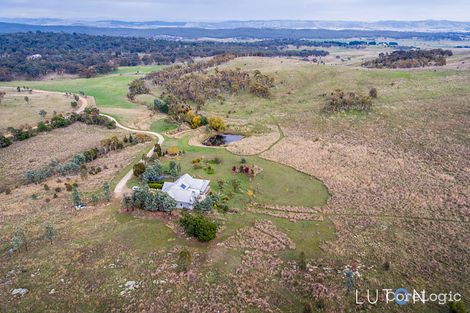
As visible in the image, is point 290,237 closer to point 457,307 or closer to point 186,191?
point 186,191

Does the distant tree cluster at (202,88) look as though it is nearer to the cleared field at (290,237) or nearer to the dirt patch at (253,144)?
the dirt patch at (253,144)

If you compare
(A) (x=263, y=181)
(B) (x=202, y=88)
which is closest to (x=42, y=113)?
(B) (x=202, y=88)

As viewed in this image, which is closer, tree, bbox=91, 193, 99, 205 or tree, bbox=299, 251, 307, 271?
tree, bbox=299, 251, 307, 271

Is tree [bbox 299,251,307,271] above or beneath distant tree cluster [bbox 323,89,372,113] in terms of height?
beneath

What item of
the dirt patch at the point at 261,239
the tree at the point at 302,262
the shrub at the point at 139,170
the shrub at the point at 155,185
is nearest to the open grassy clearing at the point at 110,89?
the shrub at the point at 139,170

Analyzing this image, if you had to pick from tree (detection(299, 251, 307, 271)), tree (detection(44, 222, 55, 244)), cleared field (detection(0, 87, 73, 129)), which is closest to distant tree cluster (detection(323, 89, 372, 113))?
tree (detection(299, 251, 307, 271))

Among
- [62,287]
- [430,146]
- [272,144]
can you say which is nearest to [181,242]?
[62,287]

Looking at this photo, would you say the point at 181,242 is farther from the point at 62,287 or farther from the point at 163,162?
the point at 163,162

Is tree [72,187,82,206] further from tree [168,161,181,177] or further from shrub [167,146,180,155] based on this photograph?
shrub [167,146,180,155]
